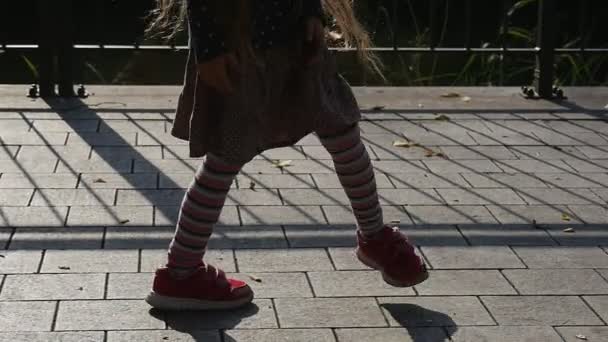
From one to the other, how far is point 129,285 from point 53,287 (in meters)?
0.25

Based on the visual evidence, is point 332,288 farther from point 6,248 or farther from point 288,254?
point 6,248

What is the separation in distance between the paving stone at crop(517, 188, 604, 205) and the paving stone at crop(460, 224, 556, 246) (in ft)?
1.32

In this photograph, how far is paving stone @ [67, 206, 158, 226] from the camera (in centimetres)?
481

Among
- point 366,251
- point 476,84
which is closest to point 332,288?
point 366,251

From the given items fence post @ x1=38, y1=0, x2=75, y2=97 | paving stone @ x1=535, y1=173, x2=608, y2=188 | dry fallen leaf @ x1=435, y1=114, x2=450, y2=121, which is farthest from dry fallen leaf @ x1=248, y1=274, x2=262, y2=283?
fence post @ x1=38, y1=0, x2=75, y2=97

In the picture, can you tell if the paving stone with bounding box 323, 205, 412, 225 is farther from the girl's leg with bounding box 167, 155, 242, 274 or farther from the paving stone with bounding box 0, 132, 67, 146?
the paving stone with bounding box 0, 132, 67, 146

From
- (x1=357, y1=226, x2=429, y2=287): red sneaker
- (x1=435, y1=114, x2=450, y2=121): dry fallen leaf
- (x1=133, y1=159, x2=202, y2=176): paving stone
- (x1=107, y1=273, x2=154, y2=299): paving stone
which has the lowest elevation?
(x1=435, y1=114, x2=450, y2=121): dry fallen leaf

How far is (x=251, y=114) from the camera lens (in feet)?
12.2

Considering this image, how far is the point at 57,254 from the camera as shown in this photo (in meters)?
4.45

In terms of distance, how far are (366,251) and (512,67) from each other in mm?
5916

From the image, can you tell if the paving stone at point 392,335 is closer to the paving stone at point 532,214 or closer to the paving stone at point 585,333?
the paving stone at point 585,333

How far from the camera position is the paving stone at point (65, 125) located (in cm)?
621

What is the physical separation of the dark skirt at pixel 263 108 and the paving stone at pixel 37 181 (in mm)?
1537

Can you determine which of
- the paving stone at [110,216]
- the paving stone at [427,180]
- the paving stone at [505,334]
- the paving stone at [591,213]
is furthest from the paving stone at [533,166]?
the paving stone at [505,334]
